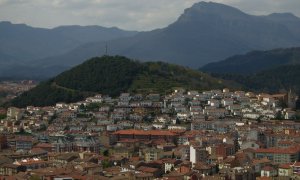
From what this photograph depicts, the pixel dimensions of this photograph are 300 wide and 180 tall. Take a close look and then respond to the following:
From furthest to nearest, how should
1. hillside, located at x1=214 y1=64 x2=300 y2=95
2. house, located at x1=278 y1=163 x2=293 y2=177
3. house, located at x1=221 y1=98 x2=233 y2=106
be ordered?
1. hillside, located at x1=214 y1=64 x2=300 y2=95
2. house, located at x1=221 y1=98 x2=233 y2=106
3. house, located at x1=278 y1=163 x2=293 y2=177

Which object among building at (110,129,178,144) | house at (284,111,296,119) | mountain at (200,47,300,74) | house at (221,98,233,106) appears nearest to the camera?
building at (110,129,178,144)

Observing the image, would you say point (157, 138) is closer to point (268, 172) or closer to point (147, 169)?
point (147, 169)

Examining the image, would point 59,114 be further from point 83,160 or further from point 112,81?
point 83,160

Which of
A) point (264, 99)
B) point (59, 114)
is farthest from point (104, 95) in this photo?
point (264, 99)

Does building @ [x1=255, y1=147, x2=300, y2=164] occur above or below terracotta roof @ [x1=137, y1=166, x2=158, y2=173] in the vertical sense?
above

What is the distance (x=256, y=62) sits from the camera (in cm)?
16112

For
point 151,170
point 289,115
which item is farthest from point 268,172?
point 289,115

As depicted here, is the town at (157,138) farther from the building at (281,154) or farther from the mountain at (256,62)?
the mountain at (256,62)

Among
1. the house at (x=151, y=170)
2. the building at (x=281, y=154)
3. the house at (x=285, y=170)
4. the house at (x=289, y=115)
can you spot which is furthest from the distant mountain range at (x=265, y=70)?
the house at (x=151, y=170)

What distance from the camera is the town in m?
34.2

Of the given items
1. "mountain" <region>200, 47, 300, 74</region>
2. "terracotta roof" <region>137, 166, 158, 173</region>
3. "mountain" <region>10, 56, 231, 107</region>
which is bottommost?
"terracotta roof" <region>137, 166, 158, 173</region>

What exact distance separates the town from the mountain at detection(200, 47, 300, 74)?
88.9 metres

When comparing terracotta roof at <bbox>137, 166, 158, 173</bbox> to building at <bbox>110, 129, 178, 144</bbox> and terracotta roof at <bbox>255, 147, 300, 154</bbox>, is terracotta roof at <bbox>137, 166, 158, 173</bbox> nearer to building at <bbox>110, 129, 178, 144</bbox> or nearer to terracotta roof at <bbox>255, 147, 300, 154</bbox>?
terracotta roof at <bbox>255, 147, 300, 154</bbox>

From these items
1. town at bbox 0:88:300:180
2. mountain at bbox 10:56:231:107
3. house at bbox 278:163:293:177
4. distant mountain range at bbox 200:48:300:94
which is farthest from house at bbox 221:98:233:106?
house at bbox 278:163:293:177
